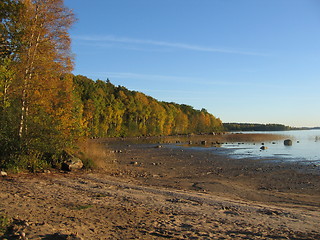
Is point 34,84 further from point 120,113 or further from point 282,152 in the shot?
point 120,113

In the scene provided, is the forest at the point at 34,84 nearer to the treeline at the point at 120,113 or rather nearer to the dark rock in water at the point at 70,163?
the dark rock in water at the point at 70,163

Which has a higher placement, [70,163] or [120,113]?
[120,113]

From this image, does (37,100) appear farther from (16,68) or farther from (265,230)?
(265,230)

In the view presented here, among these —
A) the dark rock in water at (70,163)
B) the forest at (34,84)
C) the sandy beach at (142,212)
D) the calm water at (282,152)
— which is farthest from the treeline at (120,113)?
the sandy beach at (142,212)

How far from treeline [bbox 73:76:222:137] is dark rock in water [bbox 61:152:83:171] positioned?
4875cm

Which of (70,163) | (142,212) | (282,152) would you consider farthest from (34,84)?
(282,152)

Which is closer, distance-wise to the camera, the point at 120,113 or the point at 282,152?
the point at 282,152

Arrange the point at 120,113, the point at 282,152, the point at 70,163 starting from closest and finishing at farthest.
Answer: the point at 70,163 → the point at 282,152 → the point at 120,113

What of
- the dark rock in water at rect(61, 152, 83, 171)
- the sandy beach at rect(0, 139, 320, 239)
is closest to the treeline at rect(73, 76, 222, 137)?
the dark rock in water at rect(61, 152, 83, 171)

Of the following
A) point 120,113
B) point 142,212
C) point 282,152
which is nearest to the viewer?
point 142,212

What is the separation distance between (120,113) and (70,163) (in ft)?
257

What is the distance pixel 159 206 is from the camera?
35.0 feet

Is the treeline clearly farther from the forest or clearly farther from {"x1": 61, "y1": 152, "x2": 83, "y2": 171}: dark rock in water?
the forest

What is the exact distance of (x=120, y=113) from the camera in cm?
9712
